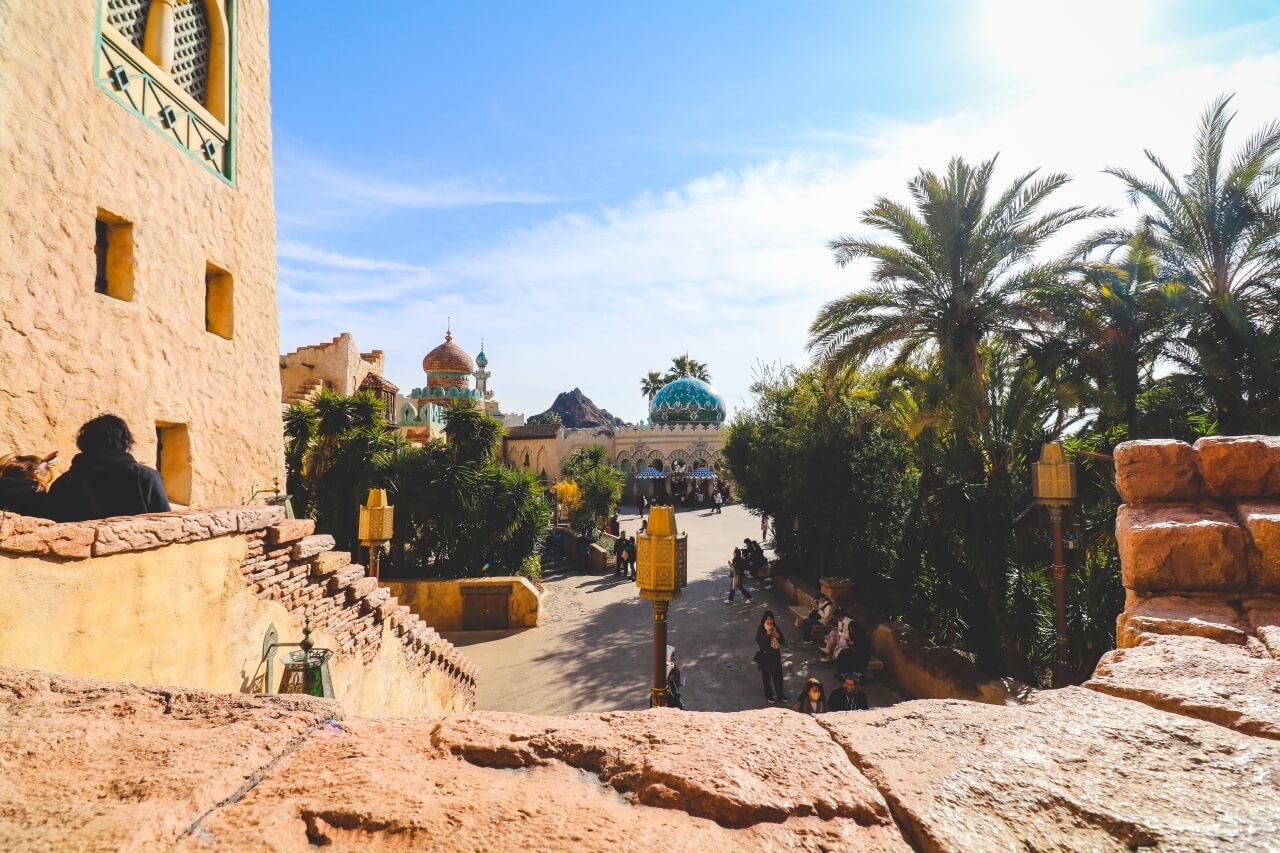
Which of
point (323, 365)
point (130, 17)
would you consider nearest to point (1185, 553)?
point (130, 17)

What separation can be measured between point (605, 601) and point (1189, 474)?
489 inches

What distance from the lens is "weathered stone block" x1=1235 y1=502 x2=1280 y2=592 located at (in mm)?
3000

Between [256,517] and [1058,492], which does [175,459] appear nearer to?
[256,517]

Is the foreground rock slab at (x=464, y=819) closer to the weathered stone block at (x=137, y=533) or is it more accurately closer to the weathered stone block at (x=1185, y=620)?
the weathered stone block at (x=1185, y=620)

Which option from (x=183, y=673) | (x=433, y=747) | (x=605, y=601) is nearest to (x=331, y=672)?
(x=183, y=673)

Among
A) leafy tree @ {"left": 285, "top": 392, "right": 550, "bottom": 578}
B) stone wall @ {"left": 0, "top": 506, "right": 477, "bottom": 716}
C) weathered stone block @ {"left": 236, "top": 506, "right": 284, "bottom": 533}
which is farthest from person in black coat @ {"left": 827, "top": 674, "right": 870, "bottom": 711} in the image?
leafy tree @ {"left": 285, "top": 392, "right": 550, "bottom": 578}

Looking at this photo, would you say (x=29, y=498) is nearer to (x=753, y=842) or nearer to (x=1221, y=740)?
(x=753, y=842)

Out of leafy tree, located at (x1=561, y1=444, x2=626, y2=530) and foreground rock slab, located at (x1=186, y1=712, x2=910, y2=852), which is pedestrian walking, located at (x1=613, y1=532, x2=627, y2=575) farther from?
foreground rock slab, located at (x1=186, y1=712, x2=910, y2=852)

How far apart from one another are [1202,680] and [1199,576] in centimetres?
151

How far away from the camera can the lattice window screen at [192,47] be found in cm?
691

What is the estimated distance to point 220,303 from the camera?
7566 millimetres

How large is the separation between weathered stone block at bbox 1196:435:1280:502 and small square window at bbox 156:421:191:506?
875 centimetres

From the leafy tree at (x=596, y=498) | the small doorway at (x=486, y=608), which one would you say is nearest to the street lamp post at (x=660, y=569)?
the small doorway at (x=486, y=608)

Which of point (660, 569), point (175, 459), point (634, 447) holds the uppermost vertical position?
point (634, 447)
